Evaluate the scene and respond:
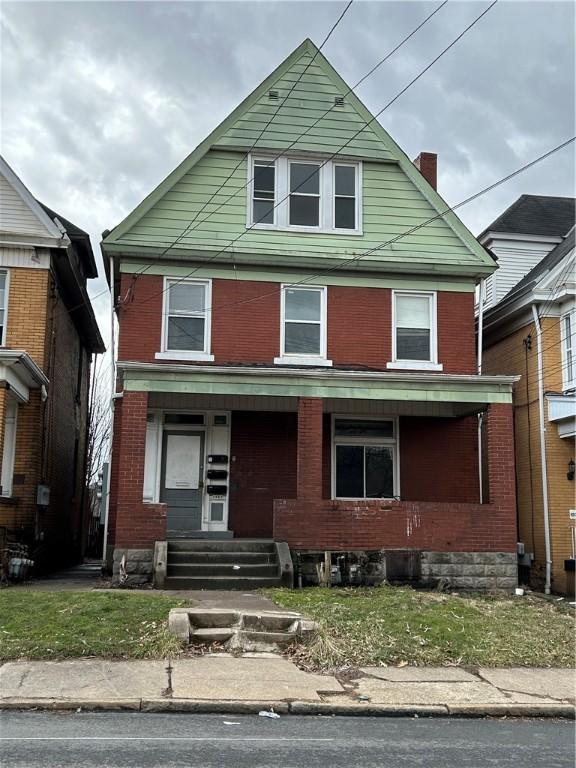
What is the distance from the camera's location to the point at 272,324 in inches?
623

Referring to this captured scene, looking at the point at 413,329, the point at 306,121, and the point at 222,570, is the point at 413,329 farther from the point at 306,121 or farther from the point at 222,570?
the point at 222,570

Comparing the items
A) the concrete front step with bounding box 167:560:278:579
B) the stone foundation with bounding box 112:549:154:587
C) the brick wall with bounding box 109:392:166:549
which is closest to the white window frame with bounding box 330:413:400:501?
the concrete front step with bounding box 167:560:278:579

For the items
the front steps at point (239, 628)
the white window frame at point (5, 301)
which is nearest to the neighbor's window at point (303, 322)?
the white window frame at point (5, 301)

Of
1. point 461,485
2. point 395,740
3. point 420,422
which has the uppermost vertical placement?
point 420,422

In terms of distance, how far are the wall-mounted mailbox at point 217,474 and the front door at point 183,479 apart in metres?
0.16

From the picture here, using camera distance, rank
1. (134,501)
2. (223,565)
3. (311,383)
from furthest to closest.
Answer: (311,383) < (134,501) < (223,565)

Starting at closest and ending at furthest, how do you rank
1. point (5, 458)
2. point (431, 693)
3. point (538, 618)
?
point (431, 693) < point (538, 618) < point (5, 458)

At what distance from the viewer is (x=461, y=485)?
52.6ft

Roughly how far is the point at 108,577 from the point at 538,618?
7344 mm

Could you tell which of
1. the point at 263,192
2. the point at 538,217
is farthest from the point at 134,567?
the point at 538,217

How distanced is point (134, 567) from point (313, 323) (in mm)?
6369

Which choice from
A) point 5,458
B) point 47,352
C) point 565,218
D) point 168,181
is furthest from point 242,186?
point 565,218

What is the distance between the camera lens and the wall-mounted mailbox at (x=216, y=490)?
15.2 metres

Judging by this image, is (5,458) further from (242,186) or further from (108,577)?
(242,186)
